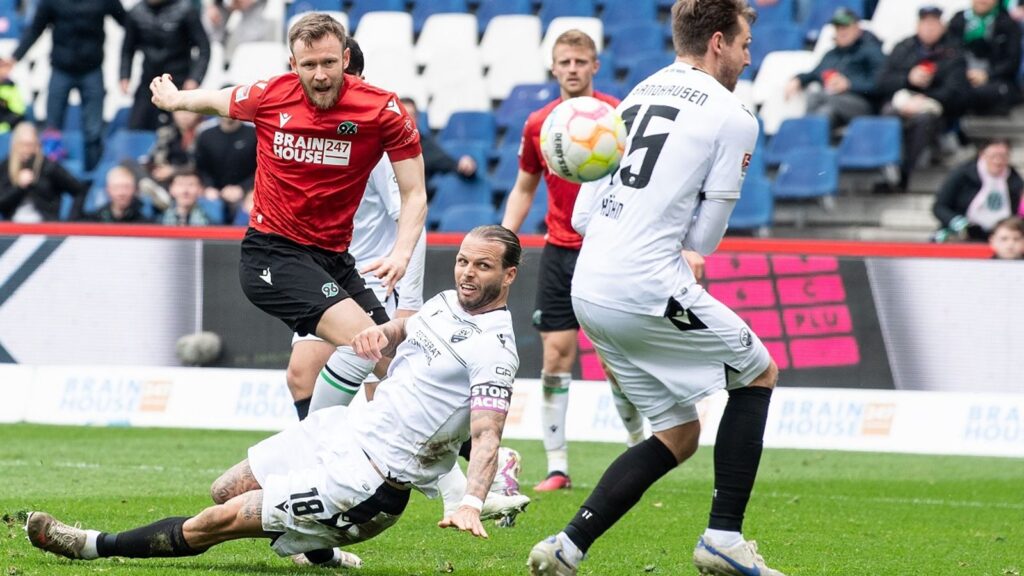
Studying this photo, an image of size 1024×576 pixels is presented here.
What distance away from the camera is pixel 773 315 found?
12.9 metres

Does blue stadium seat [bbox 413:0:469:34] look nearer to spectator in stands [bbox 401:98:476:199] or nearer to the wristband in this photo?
spectator in stands [bbox 401:98:476:199]

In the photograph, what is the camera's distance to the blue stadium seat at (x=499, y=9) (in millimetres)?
19766

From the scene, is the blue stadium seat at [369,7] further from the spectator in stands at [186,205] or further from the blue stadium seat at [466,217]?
the spectator in stands at [186,205]

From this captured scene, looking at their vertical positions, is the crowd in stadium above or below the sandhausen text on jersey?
below

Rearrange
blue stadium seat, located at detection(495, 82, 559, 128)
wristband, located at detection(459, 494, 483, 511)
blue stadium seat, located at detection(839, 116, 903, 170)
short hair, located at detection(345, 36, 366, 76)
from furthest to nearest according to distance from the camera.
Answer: blue stadium seat, located at detection(495, 82, 559, 128)
blue stadium seat, located at detection(839, 116, 903, 170)
short hair, located at detection(345, 36, 366, 76)
wristband, located at detection(459, 494, 483, 511)

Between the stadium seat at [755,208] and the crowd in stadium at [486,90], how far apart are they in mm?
23

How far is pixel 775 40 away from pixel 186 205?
725 centimetres

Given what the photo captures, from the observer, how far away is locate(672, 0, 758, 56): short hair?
20.0 ft

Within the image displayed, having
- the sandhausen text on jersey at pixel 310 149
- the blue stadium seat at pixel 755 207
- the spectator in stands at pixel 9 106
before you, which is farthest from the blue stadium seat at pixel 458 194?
the sandhausen text on jersey at pixel 310 149

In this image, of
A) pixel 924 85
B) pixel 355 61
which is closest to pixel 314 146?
pixel 355 61

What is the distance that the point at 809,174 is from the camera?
53.4 feet

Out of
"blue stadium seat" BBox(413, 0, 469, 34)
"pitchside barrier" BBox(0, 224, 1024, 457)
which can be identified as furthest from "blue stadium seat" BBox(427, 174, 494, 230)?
"blue stadium seat" BBox(413, 0, 469, 34)

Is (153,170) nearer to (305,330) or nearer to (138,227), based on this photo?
(138,227)

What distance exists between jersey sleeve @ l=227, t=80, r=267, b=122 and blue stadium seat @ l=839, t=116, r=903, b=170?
995 cm
